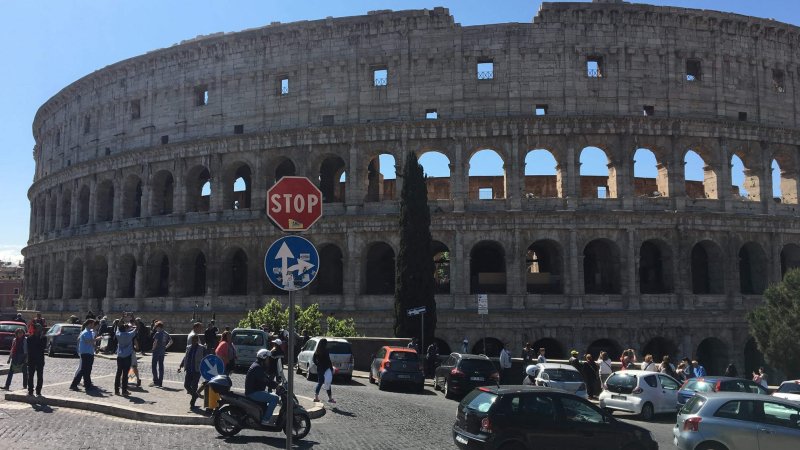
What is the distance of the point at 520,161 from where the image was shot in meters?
34.6

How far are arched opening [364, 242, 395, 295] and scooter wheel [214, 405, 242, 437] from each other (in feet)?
82.2

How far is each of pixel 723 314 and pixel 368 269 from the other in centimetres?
1901

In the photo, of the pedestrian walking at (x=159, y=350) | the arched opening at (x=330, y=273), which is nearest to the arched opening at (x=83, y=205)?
the arched opening at (x=330, y=273)

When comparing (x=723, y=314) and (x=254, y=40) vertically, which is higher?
(x=254, y=40)

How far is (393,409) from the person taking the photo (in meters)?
16.5

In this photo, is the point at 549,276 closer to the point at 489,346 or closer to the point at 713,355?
the point at 489,346

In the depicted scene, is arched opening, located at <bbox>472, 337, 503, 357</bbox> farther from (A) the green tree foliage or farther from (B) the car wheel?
(B) the car wheel

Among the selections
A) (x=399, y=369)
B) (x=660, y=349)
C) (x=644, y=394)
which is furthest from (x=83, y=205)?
(x=644, y=394)

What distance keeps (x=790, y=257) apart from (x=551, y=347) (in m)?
15.2

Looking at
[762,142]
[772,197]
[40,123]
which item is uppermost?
[40,123]

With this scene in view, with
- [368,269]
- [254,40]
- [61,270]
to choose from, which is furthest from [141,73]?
[368,269]

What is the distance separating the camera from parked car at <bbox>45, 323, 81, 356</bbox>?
2622 cm

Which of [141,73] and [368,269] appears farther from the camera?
[141,73]

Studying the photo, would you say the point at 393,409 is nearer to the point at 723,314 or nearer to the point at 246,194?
the point at 723,314
